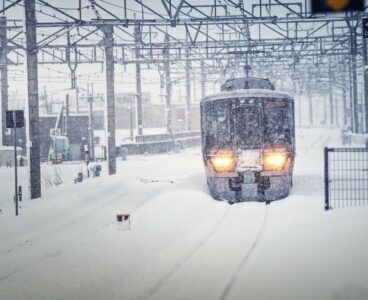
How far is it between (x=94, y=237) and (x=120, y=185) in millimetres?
7397

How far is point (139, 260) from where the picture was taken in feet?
21.5

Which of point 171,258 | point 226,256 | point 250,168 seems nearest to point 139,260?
point 171,258

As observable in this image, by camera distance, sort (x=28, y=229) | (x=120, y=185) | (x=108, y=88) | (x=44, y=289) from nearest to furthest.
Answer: (x=44, y=289) < (x=28, y=229) < (x=120, y=185) < (x=108, y=88)

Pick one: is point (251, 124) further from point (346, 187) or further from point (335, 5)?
point (335, 5)

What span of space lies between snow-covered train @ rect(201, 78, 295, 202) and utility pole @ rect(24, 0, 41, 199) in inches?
224

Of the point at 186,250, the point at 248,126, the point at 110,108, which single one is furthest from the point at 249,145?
the point at 110,108

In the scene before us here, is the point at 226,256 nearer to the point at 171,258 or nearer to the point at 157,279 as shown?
the point at 171,258

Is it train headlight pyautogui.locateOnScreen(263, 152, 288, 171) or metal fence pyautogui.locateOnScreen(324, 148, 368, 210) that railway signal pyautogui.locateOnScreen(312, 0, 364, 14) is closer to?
metal fence pyautogui.locateOnScreen(324, 148, 368, 210)

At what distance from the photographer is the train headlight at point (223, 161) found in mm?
11102

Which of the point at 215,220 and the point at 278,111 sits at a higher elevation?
the point at 278,111

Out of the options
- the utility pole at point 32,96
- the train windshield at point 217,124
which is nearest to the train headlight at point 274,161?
A: the train windshield at point 217,124

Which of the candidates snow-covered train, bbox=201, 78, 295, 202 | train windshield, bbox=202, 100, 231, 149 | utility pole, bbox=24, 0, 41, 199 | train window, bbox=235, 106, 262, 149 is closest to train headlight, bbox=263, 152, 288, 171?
snow-covered train, bbox=201, 78, 295, 202

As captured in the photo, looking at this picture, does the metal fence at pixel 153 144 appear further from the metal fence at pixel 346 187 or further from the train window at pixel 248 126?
the metal fence at pixel 346 187

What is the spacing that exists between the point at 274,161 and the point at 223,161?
1.38 m
